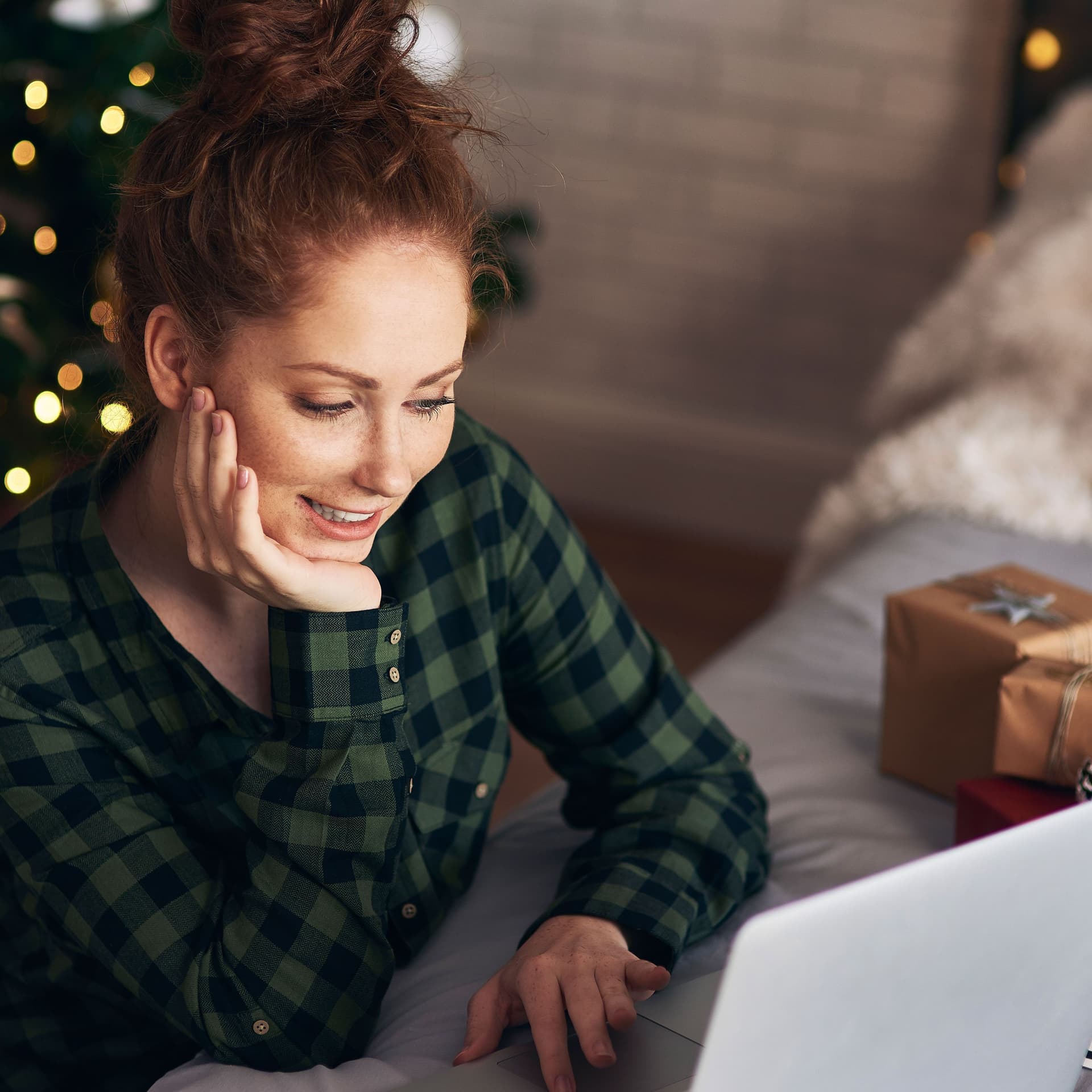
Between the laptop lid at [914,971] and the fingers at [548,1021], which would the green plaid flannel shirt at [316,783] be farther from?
the laptop lid at [914,971]

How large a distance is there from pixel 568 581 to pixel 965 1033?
0.49 m

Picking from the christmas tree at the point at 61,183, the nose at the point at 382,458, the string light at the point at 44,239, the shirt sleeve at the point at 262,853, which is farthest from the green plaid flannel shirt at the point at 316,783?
the string light at the point at 44,239

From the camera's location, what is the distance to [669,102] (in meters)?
2.73

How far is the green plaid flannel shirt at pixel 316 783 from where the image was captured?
82 cm

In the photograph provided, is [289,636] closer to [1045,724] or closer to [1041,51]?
[1045,724]

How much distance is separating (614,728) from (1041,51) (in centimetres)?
190

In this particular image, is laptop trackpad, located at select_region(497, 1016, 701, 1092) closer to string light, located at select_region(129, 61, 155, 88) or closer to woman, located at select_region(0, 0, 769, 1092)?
woman, located at select_region(0, 0, 769, 1092)

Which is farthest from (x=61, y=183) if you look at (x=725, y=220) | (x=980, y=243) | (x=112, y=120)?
(x=980, y=243)

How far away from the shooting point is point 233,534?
2.57 ft

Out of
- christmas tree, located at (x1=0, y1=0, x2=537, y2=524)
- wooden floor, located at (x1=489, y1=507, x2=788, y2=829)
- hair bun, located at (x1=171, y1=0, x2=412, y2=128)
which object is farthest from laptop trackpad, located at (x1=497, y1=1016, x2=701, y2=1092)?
wooden floor, located at (x1=489, y1=507, x2=788, y2=829)

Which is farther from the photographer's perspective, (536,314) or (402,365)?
(536,314)

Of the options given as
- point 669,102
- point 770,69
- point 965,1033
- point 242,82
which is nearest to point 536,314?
point 669,102

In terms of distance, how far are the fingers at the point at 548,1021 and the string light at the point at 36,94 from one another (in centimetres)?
130

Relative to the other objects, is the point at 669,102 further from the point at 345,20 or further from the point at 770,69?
the point at 345,20
